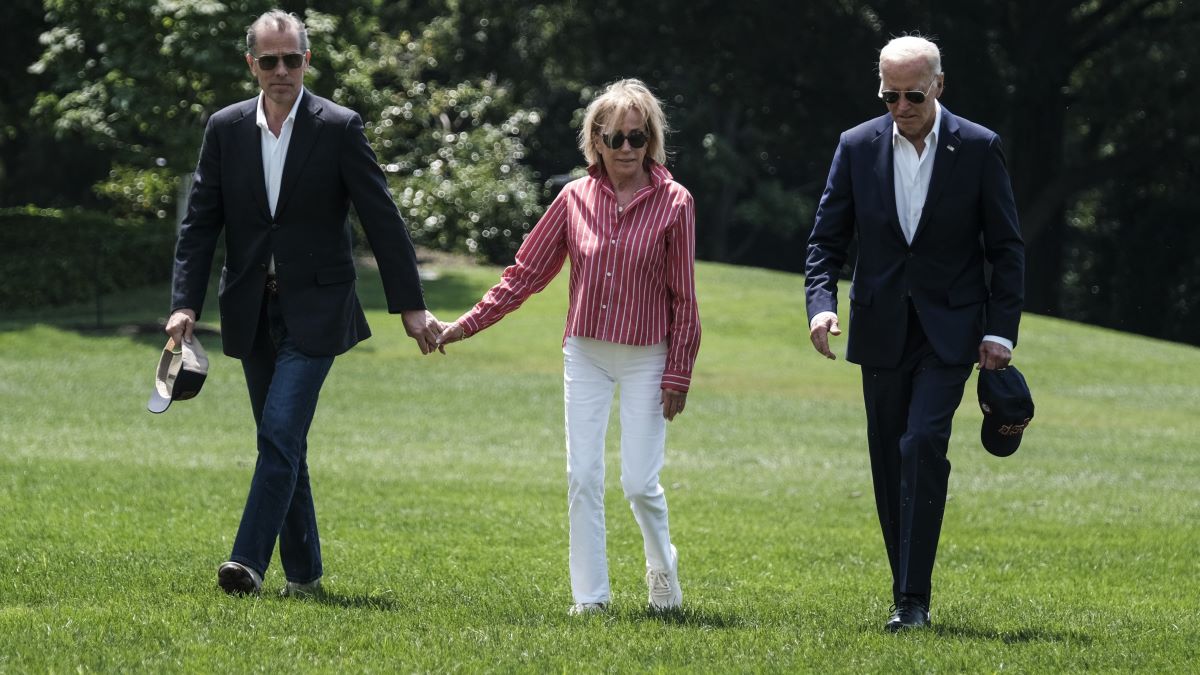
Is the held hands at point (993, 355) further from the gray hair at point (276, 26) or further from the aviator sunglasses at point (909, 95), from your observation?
the gray hair at point (276, 26)

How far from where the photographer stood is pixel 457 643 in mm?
5504

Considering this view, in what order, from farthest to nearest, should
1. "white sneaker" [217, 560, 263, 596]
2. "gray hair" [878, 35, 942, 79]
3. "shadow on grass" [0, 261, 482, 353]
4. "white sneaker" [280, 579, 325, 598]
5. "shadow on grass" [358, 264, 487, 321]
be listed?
"shadow on grass" [358, 264, 487, 321]
"shadow on grass" [0, 261, 482, 353]
"white sneaker" [280, 579, 325, 598]
"white sneaker" [217, 560, 263, 596]
"gray hair" [878, 35, 942, 79]

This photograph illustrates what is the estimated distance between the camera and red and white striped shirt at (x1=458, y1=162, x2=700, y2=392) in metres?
6.36

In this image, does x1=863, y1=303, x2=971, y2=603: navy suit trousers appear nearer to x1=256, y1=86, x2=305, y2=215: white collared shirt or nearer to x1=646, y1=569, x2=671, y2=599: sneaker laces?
x1=646, y1=569, x2=671, y2=599: sneaker laces

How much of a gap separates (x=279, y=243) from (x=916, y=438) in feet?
8.02

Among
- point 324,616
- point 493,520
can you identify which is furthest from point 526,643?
point 493,520

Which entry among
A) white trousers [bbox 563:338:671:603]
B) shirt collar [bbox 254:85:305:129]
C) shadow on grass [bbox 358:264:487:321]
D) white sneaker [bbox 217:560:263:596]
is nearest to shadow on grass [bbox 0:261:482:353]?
shadow on grass [bbox 358:264:487:321]

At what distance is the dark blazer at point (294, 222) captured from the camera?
21.2ft

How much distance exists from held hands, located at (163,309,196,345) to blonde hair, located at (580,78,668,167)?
63.9 inches

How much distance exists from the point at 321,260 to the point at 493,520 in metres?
4.10

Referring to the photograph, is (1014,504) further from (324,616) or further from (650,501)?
(324,616)

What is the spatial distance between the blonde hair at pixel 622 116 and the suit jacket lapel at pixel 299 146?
1011 mm

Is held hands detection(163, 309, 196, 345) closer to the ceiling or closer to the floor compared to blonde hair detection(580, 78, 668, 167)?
closer to the floor

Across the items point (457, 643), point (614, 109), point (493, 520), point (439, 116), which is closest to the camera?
point (457, 643)
